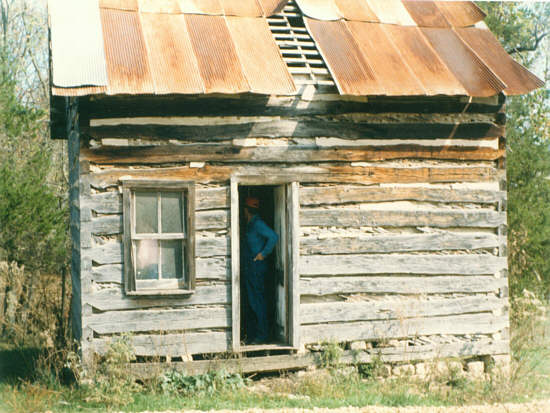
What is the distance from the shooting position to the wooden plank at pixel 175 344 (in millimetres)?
7407

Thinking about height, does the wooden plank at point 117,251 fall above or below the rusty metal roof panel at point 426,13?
below

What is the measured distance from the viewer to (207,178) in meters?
7.68

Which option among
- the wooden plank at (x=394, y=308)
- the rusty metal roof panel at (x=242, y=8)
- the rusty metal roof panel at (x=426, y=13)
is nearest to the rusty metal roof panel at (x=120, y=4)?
the rusty metal roof panel at (x=242, y=8)

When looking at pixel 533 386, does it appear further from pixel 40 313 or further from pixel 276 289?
pixel 40 313

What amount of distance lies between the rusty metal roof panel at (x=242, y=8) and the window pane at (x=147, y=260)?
10.9 feet

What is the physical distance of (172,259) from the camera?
7641 millimetres

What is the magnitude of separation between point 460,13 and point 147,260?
19.7 ft

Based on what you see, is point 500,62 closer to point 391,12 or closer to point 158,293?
point 391,12

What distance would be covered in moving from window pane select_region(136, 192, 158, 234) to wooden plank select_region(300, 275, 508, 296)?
1.99 meters

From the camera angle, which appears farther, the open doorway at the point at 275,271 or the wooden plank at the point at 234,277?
the open doorway at the point at 275,271

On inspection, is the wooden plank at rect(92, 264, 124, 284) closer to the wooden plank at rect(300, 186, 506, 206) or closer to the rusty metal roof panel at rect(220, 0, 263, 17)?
the wooden plank at rect(300, 186, 506, 206)

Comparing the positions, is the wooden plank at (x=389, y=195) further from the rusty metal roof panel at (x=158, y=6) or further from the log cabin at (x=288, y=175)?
the rusty metal roof panel at (x=158, y=6)

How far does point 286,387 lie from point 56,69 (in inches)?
180

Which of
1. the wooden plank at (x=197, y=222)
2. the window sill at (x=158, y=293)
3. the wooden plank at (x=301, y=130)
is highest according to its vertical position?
the wooden plank at (x=301, y=130)
